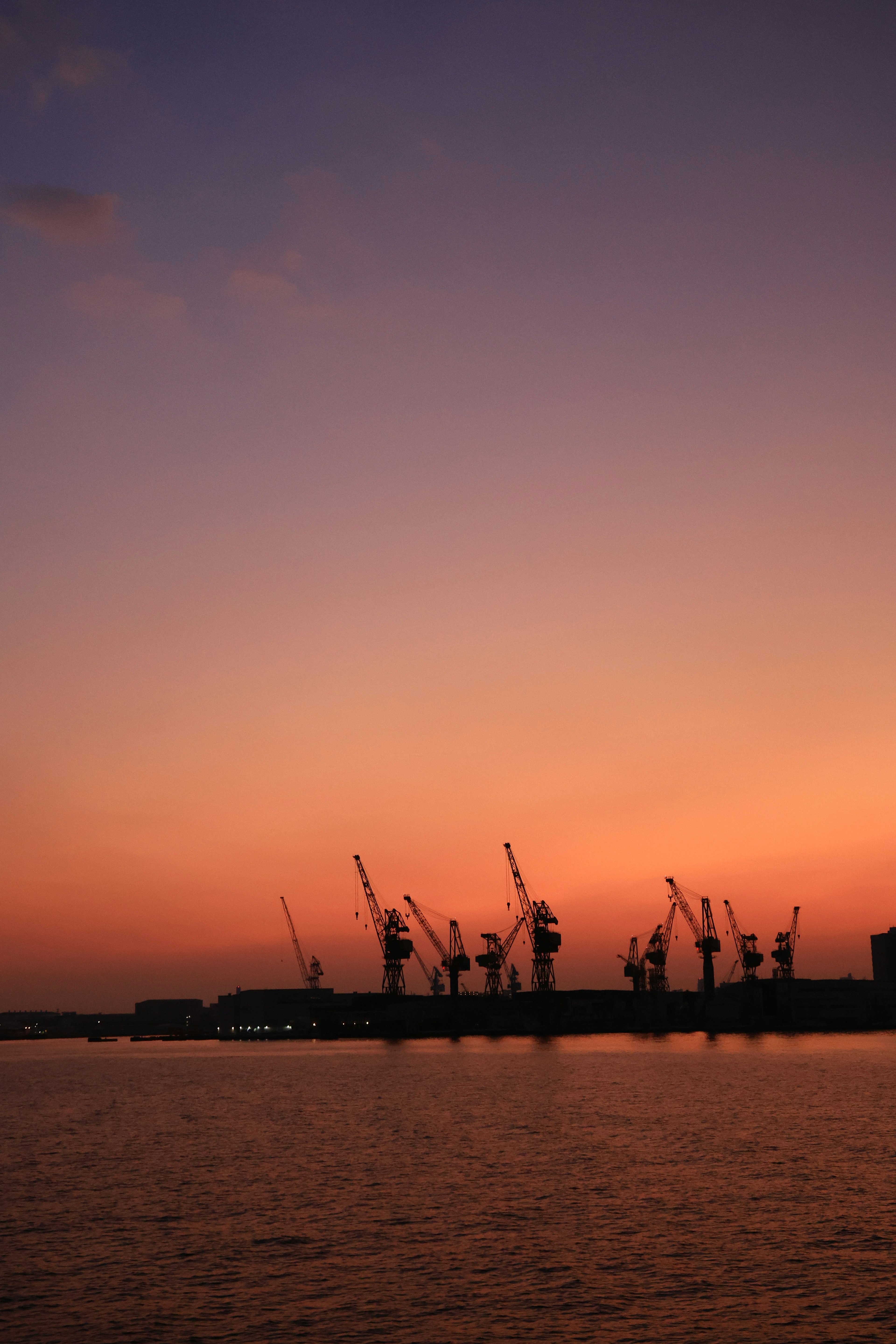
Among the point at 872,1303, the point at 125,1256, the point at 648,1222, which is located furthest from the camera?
the point at 648,1222

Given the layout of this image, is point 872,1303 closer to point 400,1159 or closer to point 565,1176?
point 565,1176

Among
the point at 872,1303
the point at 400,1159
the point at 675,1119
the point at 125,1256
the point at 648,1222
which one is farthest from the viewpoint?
the point at 675,1119

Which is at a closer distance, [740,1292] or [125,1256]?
[740,1292]

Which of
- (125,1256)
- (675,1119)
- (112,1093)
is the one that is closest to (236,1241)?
(125,1256)

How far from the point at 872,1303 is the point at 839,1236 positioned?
10156 mm

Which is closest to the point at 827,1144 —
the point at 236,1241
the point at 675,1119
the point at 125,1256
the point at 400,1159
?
the point at 675,1119

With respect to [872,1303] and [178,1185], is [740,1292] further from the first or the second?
[178,1185]

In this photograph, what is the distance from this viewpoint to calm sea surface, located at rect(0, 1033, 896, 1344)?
117 ft

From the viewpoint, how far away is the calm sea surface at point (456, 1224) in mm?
35750

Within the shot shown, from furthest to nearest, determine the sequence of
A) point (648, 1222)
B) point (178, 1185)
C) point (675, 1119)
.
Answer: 1. point (675, 1119)
2. point (178, 1185)
3. point (648, 1222)

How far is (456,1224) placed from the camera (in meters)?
50.0

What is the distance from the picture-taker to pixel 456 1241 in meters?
46.5

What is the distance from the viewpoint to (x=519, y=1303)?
3722 cm

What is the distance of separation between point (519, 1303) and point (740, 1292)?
24.7 ft
